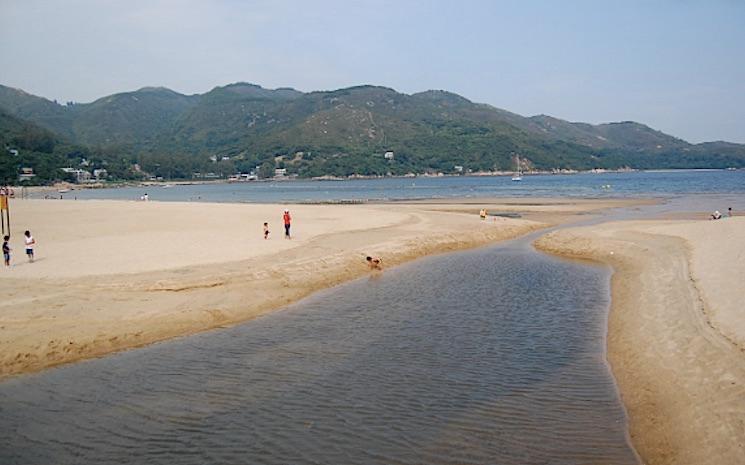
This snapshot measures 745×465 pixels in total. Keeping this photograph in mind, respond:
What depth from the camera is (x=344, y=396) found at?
11102 millimetres

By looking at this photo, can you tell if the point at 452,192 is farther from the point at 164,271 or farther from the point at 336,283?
the point at 164,271

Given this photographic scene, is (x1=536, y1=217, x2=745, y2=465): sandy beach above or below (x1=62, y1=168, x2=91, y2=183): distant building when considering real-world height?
below

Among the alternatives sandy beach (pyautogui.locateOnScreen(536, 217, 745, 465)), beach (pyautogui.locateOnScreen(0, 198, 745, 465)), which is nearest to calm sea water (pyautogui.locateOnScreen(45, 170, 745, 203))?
beach (pyautogui.locateOnScreen(0, 198, 745, 465))

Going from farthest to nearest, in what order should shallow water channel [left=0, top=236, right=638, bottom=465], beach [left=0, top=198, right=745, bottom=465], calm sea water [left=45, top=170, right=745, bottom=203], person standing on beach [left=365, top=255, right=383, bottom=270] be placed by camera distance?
calm sea water [left=45, top=170, right=745, bottom=203], person standing on beach [left=365, top=255, right=383, bottom=270], beach [left=0, top=198, right=745, bottom=465], shallow water channel [left=0, top=236, right=638, bottom=465]

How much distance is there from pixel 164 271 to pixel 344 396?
12.2 meters

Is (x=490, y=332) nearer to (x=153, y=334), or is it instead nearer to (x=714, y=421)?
(x=714, y=421)

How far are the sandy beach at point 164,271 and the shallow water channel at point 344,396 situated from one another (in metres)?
0.97

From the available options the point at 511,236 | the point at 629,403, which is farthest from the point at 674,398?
the point at 511,236

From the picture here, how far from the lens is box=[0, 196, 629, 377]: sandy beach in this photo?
1455 centimetres

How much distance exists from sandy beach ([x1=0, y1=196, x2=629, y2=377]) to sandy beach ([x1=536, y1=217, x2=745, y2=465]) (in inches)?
410

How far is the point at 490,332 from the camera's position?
15891mm

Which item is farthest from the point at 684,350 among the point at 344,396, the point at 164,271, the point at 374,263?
the point at 164,271

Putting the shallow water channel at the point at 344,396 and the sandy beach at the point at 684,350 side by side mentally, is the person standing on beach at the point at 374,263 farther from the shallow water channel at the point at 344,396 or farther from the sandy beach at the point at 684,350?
the sandy beach at the point at 684,350

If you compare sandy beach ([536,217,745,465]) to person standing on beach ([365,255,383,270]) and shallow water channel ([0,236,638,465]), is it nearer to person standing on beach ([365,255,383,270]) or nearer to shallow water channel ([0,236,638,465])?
shallow water channel ([0,236,638,465])
